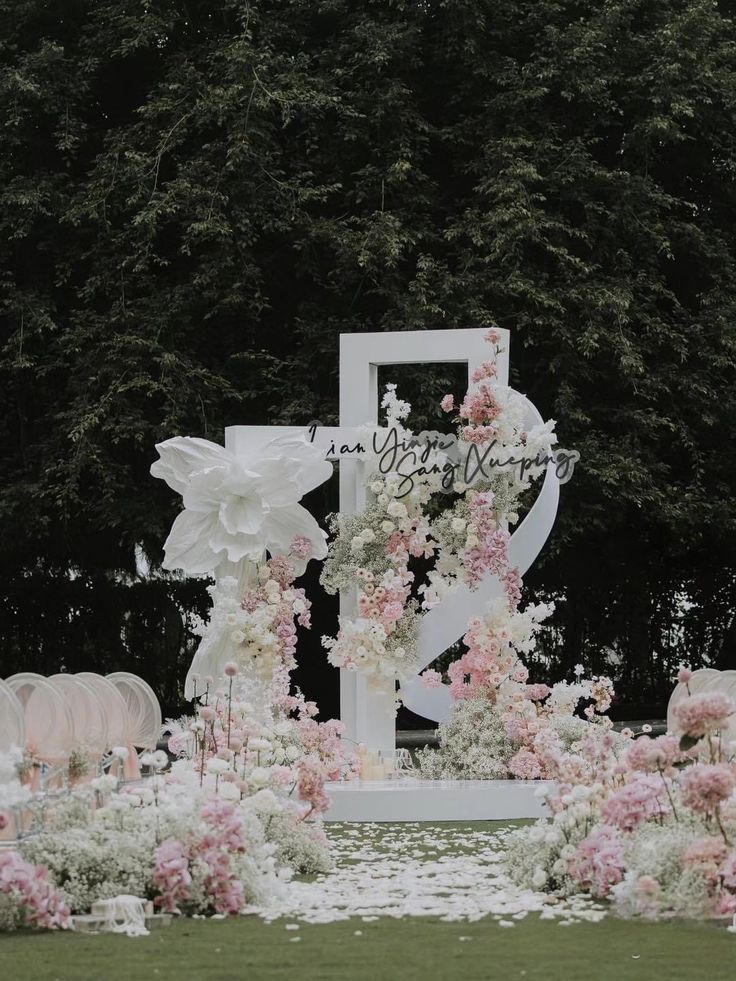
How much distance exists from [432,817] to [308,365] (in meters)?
5.79

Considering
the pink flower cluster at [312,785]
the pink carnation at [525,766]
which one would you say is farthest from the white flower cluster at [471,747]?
the pink flower cluster at [312,785]

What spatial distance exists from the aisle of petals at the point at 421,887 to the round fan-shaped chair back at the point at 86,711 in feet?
3.87

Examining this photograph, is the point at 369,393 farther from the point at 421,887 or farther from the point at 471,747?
the point at 421,887

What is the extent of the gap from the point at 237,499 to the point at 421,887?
3.98 metres

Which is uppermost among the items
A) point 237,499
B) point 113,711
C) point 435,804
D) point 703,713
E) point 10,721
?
point 237,499

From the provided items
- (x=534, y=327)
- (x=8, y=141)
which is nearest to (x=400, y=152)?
(x=534, y=327)

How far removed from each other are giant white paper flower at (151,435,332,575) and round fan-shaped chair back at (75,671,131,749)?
2272mm

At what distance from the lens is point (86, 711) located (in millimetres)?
7691

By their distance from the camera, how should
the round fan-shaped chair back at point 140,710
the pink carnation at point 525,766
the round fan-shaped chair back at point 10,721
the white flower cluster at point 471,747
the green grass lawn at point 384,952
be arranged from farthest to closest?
the white flower cluster at point 471,747 < the pink carnation at point 525,766 < the round fan-shaped chair back at point 140,710 < the round fan-shaped chair back at point 10,721 < the green grass lawn at point 384,952

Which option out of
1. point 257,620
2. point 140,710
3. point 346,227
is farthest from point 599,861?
point 346,227

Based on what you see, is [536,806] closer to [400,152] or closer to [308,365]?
[308,365]

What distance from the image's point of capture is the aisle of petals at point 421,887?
622 cm

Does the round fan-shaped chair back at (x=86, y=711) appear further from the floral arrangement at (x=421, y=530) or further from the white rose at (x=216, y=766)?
the floral arrangement at (x=421, y=530)

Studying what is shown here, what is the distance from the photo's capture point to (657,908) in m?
5.93
